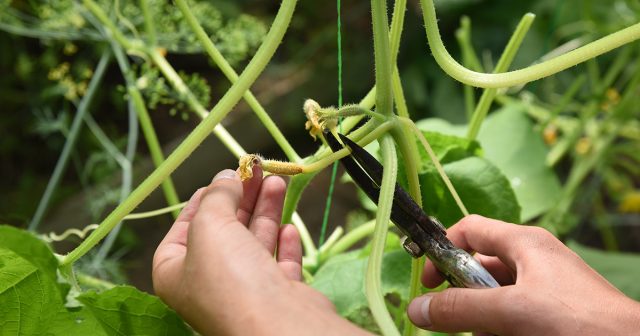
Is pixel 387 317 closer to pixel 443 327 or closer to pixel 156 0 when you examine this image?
pixel 443 327

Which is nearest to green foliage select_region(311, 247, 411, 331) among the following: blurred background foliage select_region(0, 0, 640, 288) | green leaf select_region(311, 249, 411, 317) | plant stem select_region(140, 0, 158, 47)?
green leaf select_region(311, 249, 411, 317)

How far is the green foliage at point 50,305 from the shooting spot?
56cm

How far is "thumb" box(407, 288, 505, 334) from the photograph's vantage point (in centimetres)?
50

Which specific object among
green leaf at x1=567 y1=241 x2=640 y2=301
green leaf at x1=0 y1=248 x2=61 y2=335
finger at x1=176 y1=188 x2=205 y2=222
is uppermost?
green leaf at x1=0 y1=248 x2=61 y2=335

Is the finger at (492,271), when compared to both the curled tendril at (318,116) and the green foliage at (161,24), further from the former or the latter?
the green foliage at (161,24)

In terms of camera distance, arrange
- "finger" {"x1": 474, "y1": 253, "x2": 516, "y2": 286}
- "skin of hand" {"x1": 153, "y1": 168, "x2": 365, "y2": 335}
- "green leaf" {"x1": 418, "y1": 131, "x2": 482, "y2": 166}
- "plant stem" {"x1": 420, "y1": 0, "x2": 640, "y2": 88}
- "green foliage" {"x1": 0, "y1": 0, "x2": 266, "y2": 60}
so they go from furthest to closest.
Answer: "green foliage" {"x1": 0, "y1": 0, "x2": 266, "y2": 60} < "green leaf" {"x1": 418, "y1": 131, "x2": 482, "y2": 166} < "finger" {"x1": 474, "y1": 253, "x2": 516, "y2": 286} < "plant stem" {"x1": 420, "y1": 0, "x2": 640, "y2": 88} < "skin of hand" {"x1": 153, "y1": 168, "x2": 365, "y2": 335}

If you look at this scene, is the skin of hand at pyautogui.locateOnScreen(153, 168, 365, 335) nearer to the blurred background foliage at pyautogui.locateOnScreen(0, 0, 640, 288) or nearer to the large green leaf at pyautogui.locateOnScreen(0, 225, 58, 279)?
the large green leaf at pyautogui.locateOnScreen(0, 225, 58, 279)

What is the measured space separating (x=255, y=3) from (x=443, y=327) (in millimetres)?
1600

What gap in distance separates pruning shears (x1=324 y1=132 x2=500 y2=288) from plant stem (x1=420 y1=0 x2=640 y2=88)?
3.7 inches

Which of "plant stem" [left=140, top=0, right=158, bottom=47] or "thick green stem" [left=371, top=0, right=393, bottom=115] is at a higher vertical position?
"plant stem" [left=140, top=0, right=158, bottom=47]

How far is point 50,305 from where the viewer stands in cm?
58

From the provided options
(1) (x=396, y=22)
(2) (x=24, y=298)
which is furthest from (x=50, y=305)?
(1) (x=396, y=22)

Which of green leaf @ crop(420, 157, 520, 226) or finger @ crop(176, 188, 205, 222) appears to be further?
green leaf @ crop(420, 157, 520, 226)

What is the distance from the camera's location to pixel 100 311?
56 centimetres
